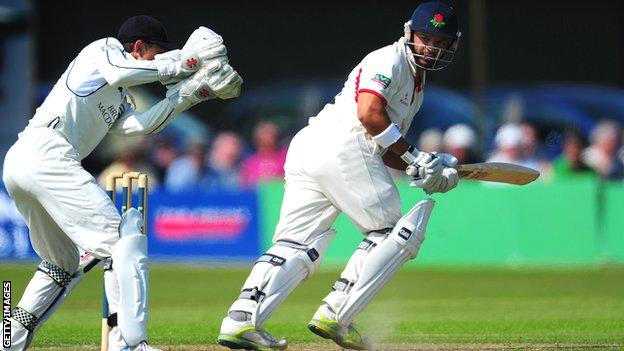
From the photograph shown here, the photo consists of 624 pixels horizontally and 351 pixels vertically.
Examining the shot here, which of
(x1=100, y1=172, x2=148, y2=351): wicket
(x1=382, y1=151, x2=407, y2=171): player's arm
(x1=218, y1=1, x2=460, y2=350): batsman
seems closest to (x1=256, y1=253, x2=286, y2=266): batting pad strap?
(x1=218, y1=1, x2=460, y2=350): batsman

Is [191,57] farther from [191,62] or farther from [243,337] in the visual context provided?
[243,337]

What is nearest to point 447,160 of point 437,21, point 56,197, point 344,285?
point 437,21

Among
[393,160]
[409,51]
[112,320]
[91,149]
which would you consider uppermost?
[409,51]

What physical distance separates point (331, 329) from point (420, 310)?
13.1ft

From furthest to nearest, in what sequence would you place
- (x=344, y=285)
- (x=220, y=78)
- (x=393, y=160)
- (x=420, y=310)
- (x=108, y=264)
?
(x=420, y=310) → (x=393, y=160) → (x=344, y=285) → (x=220, y=78) → (x=108, y=264)

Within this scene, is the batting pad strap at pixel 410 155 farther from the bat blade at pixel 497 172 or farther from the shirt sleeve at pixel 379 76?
the bat blade at pixel 497 172

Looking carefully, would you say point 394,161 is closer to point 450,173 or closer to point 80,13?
point 450,173

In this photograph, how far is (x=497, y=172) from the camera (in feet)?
24.7

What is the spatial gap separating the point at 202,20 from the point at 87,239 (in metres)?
18.7

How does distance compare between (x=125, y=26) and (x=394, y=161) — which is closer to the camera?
(x=125, y=26)

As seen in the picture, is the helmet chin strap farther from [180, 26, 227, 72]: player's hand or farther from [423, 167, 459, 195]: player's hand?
[180, 26, 227, 72]: player's hand

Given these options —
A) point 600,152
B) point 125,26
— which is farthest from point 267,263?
point 600,152

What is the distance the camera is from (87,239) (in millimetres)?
6414

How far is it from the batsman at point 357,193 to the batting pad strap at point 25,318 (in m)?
1.02
